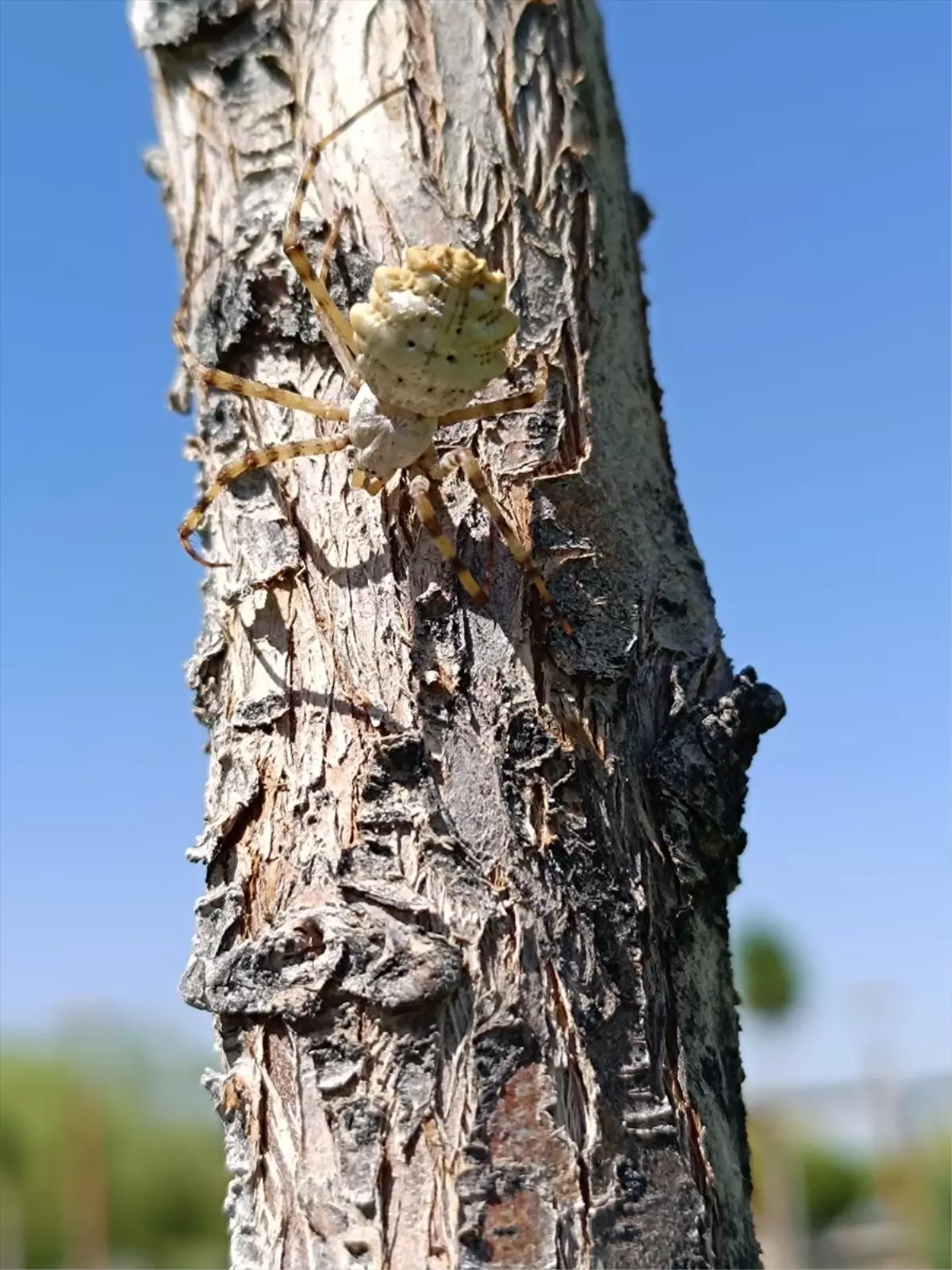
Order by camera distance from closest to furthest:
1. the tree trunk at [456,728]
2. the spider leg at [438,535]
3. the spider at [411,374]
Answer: the tree trunk at [456,728]
the spider leg at [438,535]
the spider at [411,374]

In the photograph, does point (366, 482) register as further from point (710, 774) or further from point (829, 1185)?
point (829, 1185)

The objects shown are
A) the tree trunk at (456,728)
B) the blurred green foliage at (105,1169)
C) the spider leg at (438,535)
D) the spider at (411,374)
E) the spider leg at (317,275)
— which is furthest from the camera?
the blurred green foliage at (105,1169)

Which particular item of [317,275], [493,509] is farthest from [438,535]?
[317,275]

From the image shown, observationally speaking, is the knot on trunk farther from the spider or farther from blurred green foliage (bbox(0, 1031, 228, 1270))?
blurred green foliage (bbox(0, 1031, 228, 1270))

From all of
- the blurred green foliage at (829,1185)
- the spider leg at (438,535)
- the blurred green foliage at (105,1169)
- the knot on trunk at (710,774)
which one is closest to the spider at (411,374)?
the spider leg at (438,535)

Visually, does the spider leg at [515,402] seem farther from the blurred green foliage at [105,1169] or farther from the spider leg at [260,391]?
the blurred green foliage at [105,1169]

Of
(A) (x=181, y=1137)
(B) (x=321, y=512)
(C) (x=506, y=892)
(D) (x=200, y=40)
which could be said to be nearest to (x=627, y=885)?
(C) (x=506, y=892)
